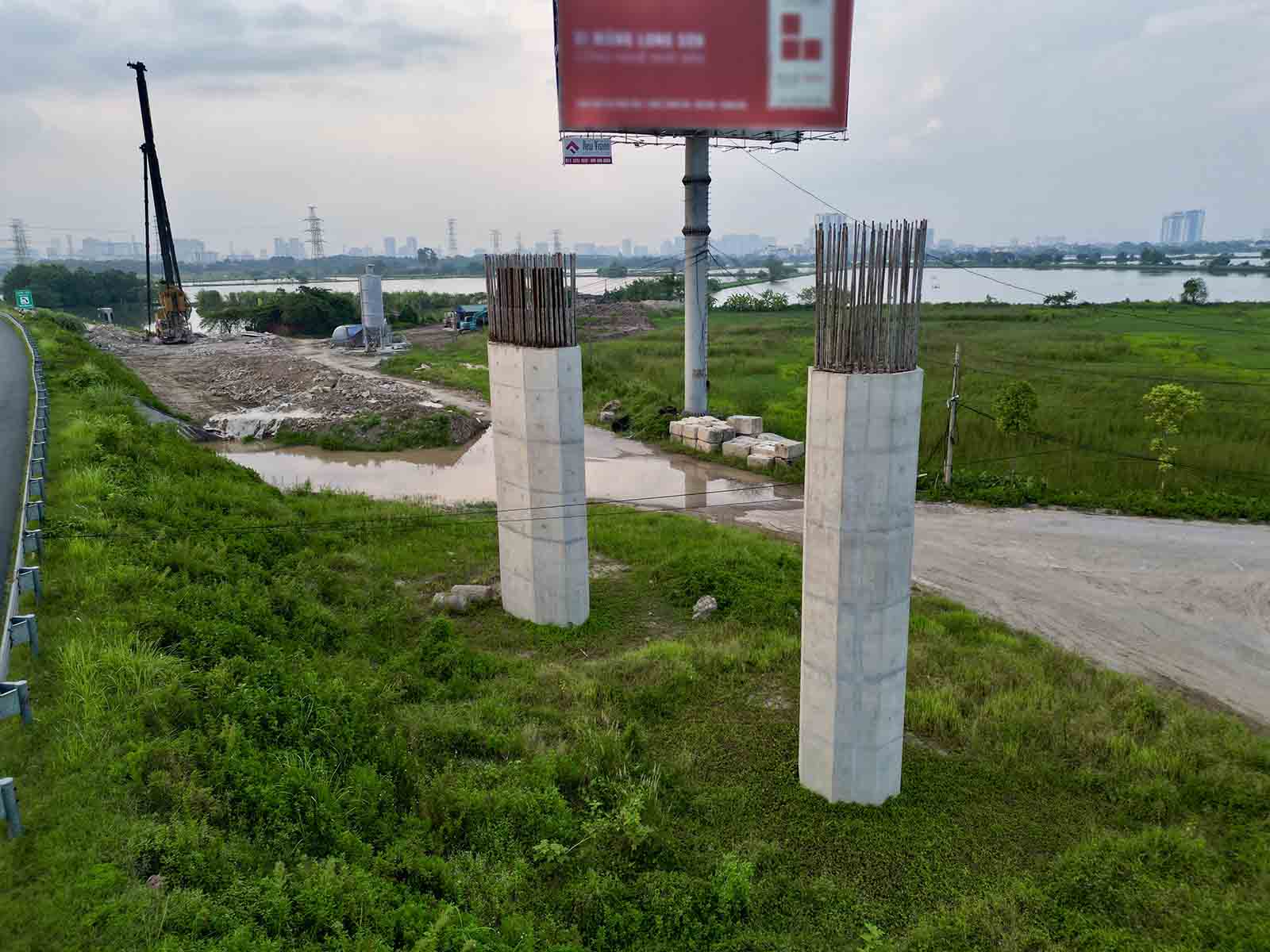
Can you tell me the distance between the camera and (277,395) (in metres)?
34.1

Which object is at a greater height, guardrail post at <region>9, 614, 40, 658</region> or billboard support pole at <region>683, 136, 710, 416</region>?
billboard support pole at <region>683, 136, 710, 416</region>

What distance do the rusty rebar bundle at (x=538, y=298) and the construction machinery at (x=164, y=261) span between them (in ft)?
141

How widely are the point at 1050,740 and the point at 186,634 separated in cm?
956

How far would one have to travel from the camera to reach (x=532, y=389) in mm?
12023

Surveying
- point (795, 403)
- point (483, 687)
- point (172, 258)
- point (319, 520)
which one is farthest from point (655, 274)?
point (483, 687)

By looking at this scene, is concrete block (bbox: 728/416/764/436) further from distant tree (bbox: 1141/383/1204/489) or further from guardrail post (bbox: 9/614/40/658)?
guardrail post (bbox: 9/614/40/658)

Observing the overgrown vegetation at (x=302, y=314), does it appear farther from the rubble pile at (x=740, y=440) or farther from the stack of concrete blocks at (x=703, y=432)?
the rubble pile at (x=740, y=440)

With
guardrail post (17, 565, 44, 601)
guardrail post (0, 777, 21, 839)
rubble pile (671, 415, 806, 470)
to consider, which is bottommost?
rubble pile (671, 415, 806, 470)

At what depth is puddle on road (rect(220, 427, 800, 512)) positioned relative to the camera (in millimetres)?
20609

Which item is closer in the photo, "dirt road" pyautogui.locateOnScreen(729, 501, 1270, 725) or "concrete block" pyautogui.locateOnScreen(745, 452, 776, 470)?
"dirt road" pyautogui.locateOnScreen(729, 501, 1270, 725)

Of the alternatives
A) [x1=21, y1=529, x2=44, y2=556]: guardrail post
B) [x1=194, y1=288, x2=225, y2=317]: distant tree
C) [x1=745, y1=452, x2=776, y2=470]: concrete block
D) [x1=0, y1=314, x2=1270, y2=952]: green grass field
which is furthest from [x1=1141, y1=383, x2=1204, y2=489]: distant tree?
[x1=194, y1=288, x2=225, y2=317]: distant tree

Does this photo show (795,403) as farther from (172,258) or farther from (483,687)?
(172,258)

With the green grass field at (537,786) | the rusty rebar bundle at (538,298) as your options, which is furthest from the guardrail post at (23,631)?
the rusty rebar bundle at (538,298)

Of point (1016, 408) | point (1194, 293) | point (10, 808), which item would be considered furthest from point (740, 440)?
point (1194, 293)
